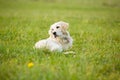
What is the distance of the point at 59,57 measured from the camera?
6.66m

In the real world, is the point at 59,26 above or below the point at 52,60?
above

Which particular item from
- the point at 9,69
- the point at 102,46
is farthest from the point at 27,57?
the point at 102,46

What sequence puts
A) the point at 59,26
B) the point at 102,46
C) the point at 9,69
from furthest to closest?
the point at 102,46, the point at 59,26, the point at 9,69

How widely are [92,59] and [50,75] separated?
1.99 meters

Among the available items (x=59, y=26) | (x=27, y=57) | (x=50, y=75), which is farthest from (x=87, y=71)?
(x=59, y=26)

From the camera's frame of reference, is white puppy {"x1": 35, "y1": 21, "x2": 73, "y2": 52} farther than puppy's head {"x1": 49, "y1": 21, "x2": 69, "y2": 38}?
No

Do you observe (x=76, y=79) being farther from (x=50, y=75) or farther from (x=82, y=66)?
(x=82, y=66)

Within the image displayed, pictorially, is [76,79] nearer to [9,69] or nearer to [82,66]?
[82,66]

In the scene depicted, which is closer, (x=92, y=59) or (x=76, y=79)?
(x=76, y=79)

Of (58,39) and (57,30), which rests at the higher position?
(57,30)

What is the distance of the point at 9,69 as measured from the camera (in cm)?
538

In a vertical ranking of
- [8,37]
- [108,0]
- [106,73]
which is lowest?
[106,73]

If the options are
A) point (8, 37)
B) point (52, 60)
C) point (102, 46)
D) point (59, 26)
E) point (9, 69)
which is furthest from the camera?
point (8, 37)

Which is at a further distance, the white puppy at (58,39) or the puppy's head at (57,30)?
the puppy's head at (57,30)
